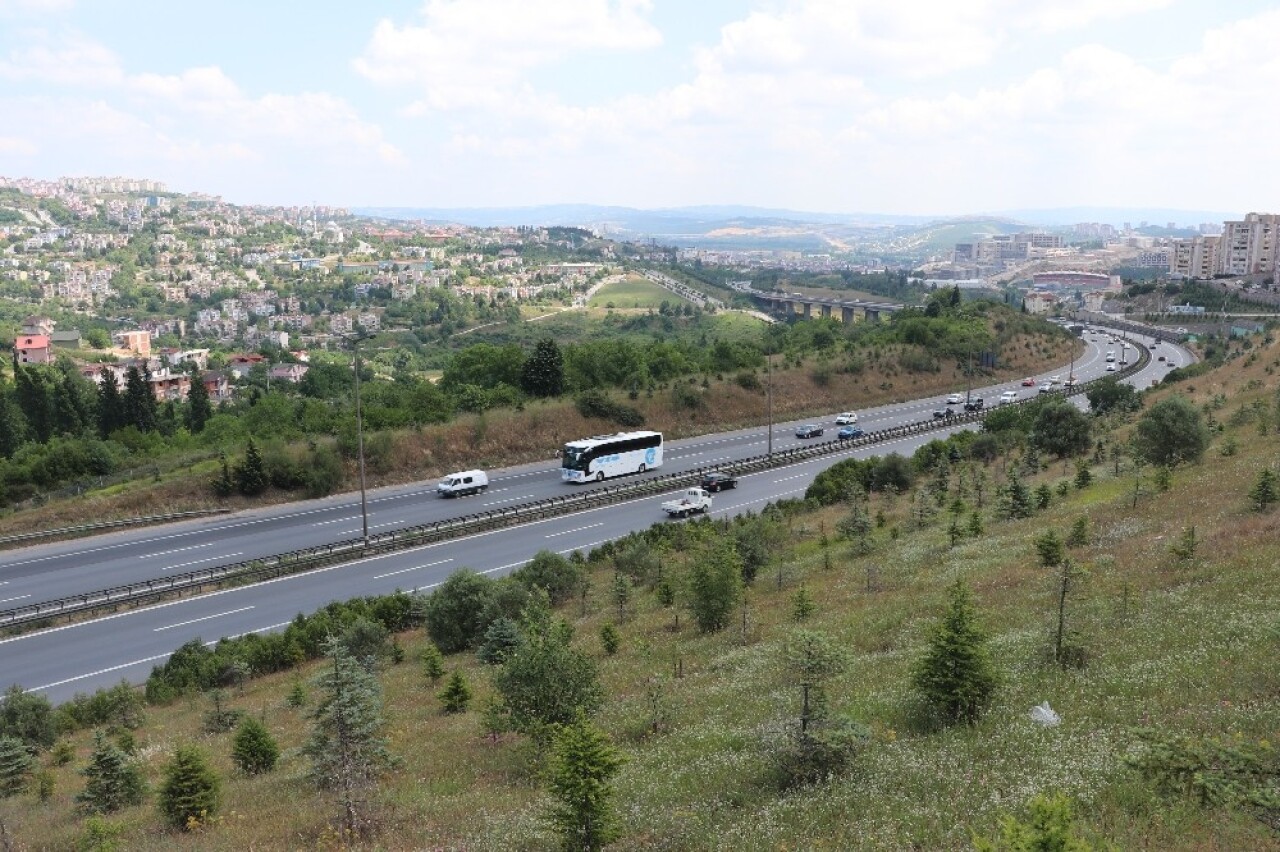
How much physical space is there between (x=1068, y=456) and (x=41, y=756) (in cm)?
4190

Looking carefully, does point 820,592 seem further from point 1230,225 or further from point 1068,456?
point 1230,225

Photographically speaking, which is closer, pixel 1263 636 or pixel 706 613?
pixel 1263 636

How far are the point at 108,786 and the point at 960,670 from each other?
45.2 ft

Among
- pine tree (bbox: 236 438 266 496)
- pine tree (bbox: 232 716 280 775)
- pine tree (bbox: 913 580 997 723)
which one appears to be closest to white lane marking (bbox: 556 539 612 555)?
pine tree (bbox: 236 438 266 496)

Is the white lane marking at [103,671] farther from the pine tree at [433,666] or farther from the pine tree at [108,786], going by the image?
the pine tree at [108,786]

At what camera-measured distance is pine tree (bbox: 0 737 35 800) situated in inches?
604

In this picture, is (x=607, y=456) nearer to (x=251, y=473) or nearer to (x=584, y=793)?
(x=251, y=473)

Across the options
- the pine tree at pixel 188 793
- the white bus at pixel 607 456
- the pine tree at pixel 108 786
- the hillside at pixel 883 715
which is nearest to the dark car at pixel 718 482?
the white bus at pixel 607 456

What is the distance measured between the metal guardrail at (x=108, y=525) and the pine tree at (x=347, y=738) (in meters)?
32.6

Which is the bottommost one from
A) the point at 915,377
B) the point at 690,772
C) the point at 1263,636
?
the point at 915,377

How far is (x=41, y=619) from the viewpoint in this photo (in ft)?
88.9

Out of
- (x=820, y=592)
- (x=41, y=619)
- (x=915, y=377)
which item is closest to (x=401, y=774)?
(x=820, y=592)

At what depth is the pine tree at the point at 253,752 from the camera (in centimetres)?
1537

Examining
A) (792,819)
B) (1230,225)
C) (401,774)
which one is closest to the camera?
(792,819)
